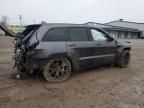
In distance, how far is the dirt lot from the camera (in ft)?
12.5

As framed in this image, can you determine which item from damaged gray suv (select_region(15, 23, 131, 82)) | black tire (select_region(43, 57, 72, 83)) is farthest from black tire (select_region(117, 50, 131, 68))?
black tire (select_region(43, 57, 72, 83))

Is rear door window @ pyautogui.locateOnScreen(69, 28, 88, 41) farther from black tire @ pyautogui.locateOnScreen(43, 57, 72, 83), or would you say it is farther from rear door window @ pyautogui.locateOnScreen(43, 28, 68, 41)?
black tire @ pyautogui.locateOnScreen(43, 57, 72, 83)

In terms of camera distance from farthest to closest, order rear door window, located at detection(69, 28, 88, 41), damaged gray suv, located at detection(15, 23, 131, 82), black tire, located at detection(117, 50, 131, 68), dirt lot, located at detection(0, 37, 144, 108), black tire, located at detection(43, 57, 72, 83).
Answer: black tire, located at detection(117, 50, 131, 68) → rear door window, located at detection(69, 28, 88, 41) → black tire, located at detection(43, 57, 72, 83) → damaged gray suv, located at detection(15, 23, 131, 82) → dirt lot, located at detection(0, 37, 144, 108)

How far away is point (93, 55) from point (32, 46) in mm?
2172

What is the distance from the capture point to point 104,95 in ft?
14.0

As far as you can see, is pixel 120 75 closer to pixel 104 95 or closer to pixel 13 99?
pixel 104 95

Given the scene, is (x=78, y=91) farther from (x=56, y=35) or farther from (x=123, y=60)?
(x=123, y=60)

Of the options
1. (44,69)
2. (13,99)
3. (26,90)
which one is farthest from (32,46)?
(13,99)

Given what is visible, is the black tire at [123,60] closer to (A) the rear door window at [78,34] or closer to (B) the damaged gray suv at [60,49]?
(B) the damaged gray suv at [60,49]

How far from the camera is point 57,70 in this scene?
202 inches

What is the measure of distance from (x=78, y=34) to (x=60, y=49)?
0.98m

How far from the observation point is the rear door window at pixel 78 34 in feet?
18.0

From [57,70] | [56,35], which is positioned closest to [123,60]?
[57,70]

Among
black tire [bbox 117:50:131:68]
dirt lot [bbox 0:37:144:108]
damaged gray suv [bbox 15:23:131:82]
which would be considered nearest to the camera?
dirt lot [bbox 0:37:144:108]
